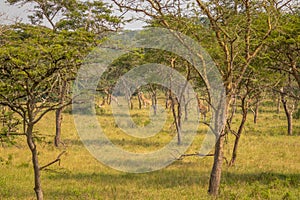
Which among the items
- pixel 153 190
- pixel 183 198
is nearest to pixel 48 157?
pixel 153 190

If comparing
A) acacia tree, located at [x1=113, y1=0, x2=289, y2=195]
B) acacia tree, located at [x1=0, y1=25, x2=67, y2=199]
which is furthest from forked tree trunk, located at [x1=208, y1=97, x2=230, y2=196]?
acacia tree, located at [x1=0, y1=25, x2=67, y2=199]

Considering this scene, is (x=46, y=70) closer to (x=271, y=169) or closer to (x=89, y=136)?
(x=271, y=169)

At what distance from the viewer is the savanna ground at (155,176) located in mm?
10711

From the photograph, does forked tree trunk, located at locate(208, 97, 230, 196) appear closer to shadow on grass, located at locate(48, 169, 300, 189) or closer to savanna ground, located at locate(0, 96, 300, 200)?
savanna ground, located at locate(0, 96, 300, 200)

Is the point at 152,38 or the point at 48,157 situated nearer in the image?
the point at 48,157

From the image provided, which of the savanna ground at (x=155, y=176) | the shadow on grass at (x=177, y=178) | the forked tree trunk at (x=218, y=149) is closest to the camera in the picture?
the forked tree trunk at (x=218, y=149)

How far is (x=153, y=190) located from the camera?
1130cm

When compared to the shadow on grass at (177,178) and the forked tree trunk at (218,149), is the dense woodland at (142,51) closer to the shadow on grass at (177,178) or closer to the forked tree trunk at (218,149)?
the forked tree trunk at (218,149)

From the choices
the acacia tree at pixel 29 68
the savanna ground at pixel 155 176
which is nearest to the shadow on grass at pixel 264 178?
the savanna ground at pixel 155 176

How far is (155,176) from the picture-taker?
13.6 m

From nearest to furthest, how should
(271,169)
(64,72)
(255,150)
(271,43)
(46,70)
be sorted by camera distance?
(46,70), (64,72), (271,43), (271,169), (255,150)

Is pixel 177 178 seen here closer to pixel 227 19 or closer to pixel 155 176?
pixel 155 176

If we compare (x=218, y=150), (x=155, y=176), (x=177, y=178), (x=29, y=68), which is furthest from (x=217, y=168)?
(x=29, y=68)

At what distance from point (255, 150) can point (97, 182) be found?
9490mm
